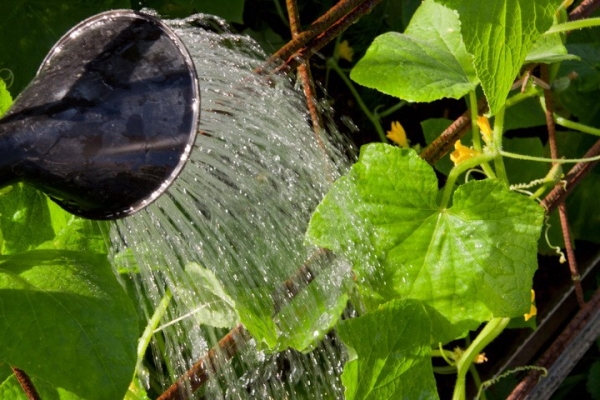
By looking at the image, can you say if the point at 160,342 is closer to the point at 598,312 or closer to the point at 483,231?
the point at 483,231

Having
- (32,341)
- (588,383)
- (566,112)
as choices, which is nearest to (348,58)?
(566,112)

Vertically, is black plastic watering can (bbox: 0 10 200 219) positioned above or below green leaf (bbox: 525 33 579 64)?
above

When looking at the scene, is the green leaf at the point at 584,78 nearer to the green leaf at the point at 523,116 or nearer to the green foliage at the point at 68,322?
the green leaf at the point at 523,116

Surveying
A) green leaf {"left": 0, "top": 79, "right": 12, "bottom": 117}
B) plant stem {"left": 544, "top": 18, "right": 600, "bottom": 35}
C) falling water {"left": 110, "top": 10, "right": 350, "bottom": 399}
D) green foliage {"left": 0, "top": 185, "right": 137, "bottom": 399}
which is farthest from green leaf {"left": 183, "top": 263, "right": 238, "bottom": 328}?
plant stem {"left": 544, "top": 18, "right": 600, "bottom": 35}

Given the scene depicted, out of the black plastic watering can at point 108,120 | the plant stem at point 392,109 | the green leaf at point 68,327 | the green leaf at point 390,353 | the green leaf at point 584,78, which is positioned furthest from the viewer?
the plant stem at point 392,109

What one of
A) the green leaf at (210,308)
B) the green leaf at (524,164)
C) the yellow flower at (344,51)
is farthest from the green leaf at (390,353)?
the yellow flower at (344,51)

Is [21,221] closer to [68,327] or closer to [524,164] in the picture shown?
[68,327]

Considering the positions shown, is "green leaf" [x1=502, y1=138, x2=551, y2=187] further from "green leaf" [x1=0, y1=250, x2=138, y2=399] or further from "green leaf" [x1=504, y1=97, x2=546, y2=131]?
"green leaf" [x1=0, y1=250, x2=138, y2=399]
